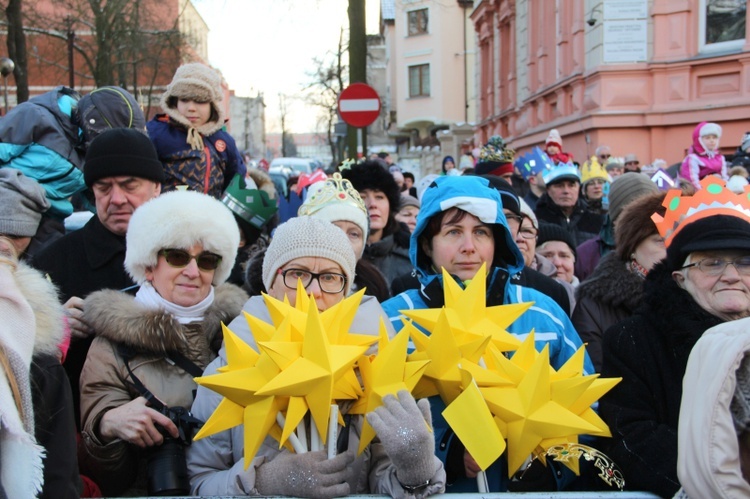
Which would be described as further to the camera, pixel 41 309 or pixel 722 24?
pixel 722 24

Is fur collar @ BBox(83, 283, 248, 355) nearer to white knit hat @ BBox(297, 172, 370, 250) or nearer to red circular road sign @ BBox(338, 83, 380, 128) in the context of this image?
white knit hat @ BBox(297, 172, 370, 250)

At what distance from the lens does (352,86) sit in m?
10.1

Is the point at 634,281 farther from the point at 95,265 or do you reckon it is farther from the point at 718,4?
the point at 718,4

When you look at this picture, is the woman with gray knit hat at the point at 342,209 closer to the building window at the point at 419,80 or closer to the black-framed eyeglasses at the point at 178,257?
the black-framed eyeglasses at the point at 178,257

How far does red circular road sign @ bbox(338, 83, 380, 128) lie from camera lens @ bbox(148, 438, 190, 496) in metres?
Result: 7.87

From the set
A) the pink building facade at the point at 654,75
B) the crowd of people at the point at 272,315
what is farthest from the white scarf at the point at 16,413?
the pink building facade at the point at 654,75

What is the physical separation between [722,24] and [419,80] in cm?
3849

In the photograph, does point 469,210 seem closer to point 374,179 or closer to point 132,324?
Result: point 132,324

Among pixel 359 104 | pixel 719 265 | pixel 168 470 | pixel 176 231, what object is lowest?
pixel 168 470

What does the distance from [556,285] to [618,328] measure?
1.34 metres

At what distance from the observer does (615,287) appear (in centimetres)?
376

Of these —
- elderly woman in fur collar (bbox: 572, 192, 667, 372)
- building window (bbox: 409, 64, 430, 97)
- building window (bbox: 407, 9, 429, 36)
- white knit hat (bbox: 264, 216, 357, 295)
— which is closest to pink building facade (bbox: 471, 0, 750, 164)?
elderly woman in fur collar (bbox: 572, 192, 667, 372)

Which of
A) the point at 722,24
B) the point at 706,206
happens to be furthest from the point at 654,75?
the point at 706,206

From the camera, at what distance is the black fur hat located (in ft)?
18.4
